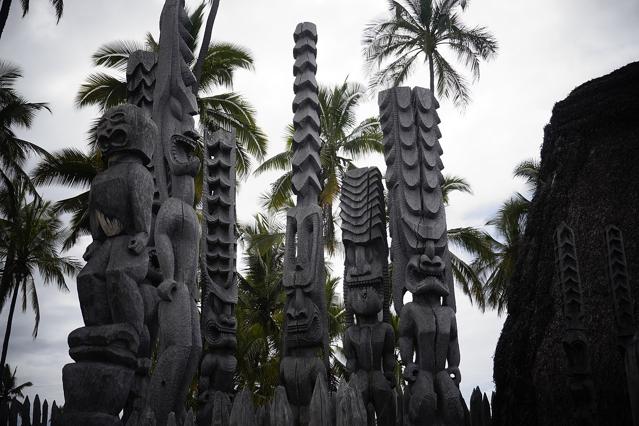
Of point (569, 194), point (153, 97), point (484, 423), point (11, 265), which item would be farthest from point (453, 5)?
point (11, 265)

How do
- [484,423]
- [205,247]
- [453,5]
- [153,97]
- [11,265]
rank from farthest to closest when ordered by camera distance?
[11,265], [453,5], [205,247], [153,97], [484,423]

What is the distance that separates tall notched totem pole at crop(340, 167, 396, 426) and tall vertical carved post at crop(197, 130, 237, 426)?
165 cm

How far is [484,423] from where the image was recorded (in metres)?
5.74

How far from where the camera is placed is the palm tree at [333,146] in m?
20.5

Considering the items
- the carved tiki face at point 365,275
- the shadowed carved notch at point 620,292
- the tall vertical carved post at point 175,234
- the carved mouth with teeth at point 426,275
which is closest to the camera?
the shadowed carved notch at point 620,292

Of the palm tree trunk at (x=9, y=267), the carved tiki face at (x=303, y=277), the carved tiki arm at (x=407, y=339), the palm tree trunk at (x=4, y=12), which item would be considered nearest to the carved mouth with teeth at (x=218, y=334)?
the carved tiki face at (x=303, y=277)

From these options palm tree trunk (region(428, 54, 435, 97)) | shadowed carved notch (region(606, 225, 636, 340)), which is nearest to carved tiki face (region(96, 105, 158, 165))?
shadowed carved notch (region(606, 225, 636, 340))

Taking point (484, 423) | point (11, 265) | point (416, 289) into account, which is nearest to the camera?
point (484, 423)

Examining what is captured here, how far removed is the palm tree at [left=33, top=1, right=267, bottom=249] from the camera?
17.3 m

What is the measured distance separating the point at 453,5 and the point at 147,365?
1683cm

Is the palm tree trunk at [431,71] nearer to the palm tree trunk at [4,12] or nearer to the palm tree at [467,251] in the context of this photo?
the palm tree at [467,251]

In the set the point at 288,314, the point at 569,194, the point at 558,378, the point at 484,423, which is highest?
the point at 569,194

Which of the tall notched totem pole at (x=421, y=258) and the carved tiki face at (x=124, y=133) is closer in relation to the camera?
the carved tiki face at (x=124, y=133)

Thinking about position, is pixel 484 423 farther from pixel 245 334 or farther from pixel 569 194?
pixel 245 334
